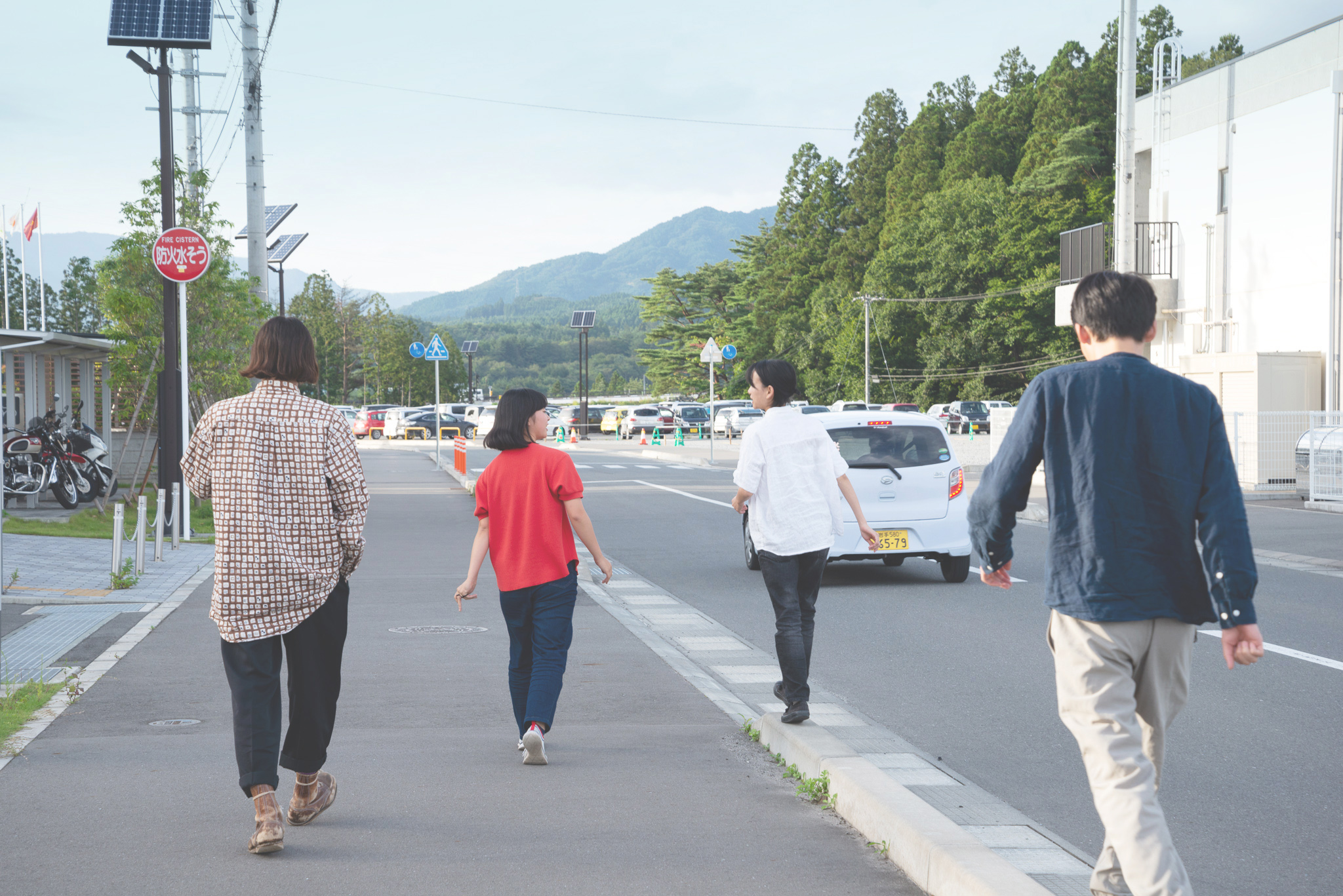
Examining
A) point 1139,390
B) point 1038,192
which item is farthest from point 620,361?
point 1139,390

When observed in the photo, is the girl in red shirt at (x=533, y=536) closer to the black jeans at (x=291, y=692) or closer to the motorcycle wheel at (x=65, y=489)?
the black jeans at (x=291, y=692)

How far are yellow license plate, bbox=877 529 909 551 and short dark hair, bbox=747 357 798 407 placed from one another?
5656mm

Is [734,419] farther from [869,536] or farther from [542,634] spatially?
[542,634]

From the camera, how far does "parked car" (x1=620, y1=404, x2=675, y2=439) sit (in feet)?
192

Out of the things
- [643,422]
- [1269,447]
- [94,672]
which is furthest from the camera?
[643,422]

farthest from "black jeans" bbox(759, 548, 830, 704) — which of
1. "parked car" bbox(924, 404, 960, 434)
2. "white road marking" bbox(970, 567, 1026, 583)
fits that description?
"parked car" bbox(924, 404, 960, 434)

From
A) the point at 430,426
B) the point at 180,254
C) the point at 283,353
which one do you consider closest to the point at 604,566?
the point at 283,353

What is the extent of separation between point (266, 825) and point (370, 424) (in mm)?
58285

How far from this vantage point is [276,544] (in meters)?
4.34

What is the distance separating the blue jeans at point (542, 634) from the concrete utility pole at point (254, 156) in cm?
1473

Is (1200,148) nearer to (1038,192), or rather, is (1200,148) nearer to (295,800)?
(295,800)

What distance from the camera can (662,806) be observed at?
190 inches

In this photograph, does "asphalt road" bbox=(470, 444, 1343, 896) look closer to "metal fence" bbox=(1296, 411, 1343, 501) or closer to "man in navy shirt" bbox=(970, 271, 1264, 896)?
"man in navy shirt" bbox=(970, 271, 1264, 896)

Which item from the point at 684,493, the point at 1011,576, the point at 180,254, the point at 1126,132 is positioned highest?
the point at 1126,132
